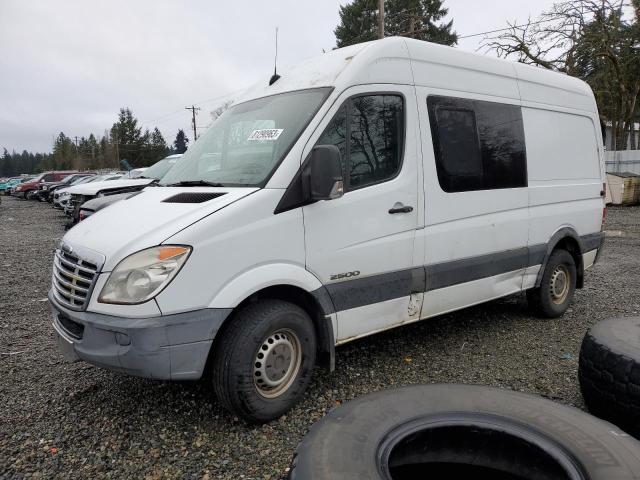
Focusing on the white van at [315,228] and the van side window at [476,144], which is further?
the van side window at [476,144]

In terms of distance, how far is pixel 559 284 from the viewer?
5492mm

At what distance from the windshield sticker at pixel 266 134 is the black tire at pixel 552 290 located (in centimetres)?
341

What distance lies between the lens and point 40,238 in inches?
506

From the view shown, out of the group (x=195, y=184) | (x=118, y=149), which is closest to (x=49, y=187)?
(x=195, y=184)

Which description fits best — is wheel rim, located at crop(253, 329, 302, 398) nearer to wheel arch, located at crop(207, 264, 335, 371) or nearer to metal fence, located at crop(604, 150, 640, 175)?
wheel arch, located at crop(207, 264, 335, 371)

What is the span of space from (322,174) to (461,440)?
170 cm

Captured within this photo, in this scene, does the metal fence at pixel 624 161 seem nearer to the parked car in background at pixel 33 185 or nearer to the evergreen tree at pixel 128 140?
the parked car in background at pixel 33 185

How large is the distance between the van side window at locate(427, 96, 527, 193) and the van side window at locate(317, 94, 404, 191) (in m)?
0.41

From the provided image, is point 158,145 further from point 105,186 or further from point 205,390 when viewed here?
point 205,390

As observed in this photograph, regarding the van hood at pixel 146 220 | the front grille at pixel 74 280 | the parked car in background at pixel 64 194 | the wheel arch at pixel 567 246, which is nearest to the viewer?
the van hood at pixel 146 220

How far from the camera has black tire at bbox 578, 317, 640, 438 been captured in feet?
9.05

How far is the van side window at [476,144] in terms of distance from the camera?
13.2 ft

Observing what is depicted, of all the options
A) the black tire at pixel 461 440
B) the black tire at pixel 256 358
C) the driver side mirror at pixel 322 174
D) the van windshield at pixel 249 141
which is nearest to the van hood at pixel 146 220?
the van windshield at pixel 249 141

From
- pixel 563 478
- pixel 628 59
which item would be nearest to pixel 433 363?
pixel 563 478
